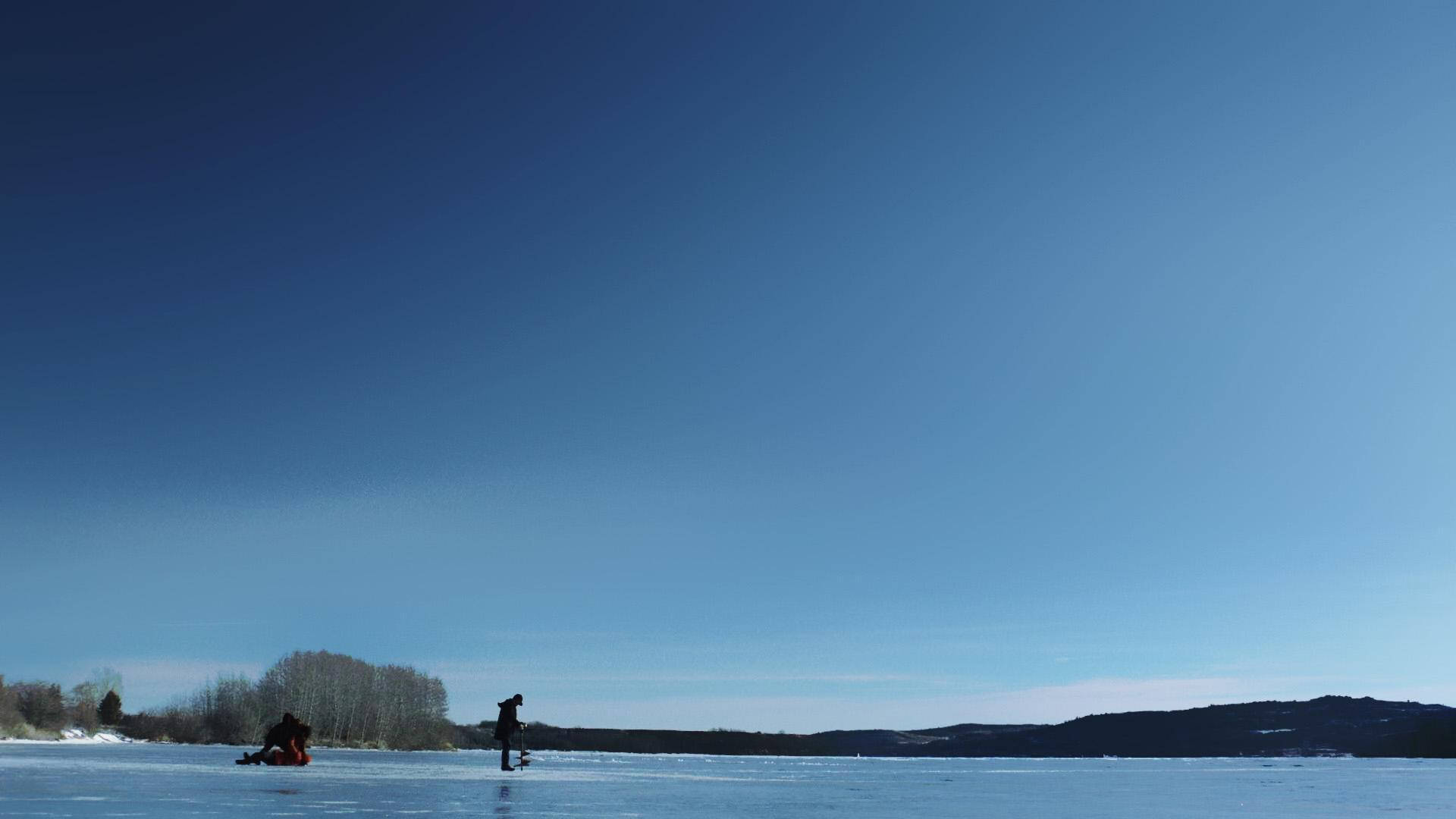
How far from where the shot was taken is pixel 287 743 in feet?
103

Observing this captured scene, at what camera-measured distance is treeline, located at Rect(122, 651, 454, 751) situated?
402ft

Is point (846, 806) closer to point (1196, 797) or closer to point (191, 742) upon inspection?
point (1196, 797)

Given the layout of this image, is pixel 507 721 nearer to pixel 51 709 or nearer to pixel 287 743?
pixel 287 743

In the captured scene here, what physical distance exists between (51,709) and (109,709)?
32122 millimetres

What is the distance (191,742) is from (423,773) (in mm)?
105180

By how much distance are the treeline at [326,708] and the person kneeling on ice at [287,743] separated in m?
91.7

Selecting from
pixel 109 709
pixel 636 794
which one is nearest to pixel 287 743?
pixel 636 794

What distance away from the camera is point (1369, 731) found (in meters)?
128

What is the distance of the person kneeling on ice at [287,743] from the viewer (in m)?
29.6

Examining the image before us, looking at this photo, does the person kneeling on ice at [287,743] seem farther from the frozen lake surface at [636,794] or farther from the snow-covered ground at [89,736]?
the snow-covered ground at [89,736]

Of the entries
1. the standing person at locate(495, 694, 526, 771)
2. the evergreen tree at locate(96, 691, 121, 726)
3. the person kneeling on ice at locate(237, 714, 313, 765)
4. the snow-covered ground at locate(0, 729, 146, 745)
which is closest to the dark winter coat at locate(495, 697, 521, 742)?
the standing person at locate(495, 694, 526, 771)

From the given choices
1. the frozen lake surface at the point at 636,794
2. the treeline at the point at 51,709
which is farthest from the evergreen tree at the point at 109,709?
the frozen lake surface at the point at 636,794

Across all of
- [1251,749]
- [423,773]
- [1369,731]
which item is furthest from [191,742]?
[1369,731]

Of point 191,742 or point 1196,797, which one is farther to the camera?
point 191,742
